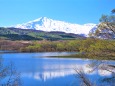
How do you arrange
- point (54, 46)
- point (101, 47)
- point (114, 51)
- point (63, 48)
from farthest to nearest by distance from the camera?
point (54, 46), point (63, 48), point (101, 47), point (114, 51)

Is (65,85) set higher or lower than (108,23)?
lower

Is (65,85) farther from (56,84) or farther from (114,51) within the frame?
(114,51)

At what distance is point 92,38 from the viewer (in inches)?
989

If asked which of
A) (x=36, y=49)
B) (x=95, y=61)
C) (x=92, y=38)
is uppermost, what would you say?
(x=92, y=38)

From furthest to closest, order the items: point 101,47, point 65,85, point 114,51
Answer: point 65,85 → point 101,47 → point 114,51

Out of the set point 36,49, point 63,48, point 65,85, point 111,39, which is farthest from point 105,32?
point 36,49

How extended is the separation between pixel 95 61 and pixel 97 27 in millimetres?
2934

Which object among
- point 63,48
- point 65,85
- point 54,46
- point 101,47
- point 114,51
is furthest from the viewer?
point 54,46

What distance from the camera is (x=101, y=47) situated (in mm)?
23859

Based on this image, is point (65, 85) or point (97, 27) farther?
point (65, 85)

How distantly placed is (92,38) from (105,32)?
2.09m

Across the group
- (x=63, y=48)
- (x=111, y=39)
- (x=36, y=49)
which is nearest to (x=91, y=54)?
(x=111, y=39)

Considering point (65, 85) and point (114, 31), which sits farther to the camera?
point (65, 85)

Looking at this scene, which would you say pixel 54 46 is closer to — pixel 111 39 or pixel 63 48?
pixel 63 48
